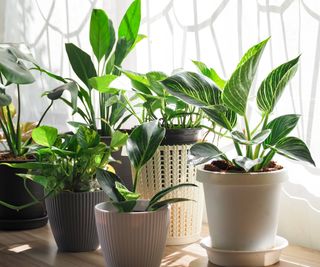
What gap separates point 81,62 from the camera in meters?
1.64

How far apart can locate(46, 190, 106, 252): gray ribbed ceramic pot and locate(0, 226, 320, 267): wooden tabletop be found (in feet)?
0.08

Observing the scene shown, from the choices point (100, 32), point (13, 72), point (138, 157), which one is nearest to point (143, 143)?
point (138, 157)

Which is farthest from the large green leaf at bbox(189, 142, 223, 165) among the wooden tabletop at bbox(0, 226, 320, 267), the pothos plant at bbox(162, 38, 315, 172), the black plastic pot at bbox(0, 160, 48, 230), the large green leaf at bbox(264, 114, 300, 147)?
the black plastic pot at bbox(0, 160, 48, 230)

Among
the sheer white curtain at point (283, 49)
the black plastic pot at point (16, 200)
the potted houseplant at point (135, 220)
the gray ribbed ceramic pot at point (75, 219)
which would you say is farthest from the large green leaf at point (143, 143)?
the black plastic pot at point (16, 200)

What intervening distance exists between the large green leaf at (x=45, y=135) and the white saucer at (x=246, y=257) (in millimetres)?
437

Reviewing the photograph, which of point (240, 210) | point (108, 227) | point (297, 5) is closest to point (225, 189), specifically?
point (240, 210)

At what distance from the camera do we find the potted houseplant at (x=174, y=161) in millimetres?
1463

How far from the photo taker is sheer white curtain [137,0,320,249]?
141 cm

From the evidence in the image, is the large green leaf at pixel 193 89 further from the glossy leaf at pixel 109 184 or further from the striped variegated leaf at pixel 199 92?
the glossy leaf at pixel 109 184

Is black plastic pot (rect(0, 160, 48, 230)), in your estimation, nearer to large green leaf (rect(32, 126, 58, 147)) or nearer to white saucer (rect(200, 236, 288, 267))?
large green leaf (rect(32, 126, 58, 147))

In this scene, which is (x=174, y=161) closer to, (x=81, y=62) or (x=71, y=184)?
(x=71, y=184)

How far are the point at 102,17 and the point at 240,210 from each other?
66 cm

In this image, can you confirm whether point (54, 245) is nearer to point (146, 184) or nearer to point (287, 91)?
point (146, 184)

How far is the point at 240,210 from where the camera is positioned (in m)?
1.25
